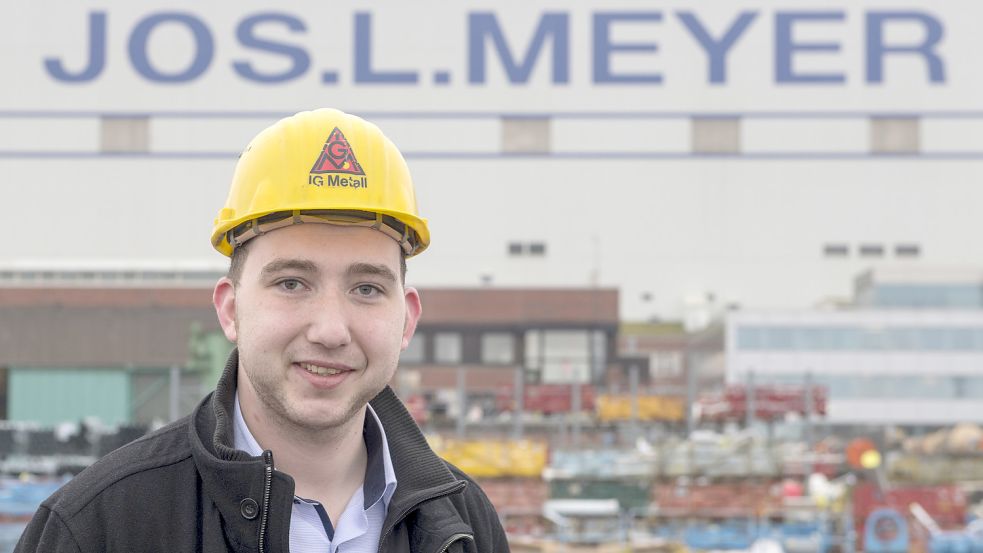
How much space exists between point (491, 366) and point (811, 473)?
1694 centimetres

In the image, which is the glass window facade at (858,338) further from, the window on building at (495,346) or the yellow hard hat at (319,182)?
the yellow hard hat at (319,182)

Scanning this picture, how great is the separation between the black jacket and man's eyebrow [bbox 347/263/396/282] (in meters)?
0.26

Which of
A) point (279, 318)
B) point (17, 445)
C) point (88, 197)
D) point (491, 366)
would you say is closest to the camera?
point (279, 318)

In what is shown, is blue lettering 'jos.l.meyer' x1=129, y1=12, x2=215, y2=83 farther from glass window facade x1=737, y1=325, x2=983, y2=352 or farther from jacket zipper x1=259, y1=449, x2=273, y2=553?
jacket zipper x1=259, y1=449, x2=273, y2=553

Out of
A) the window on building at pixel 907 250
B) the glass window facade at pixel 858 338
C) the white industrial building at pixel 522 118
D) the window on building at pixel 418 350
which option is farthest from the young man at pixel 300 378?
the glass window facade at pixel 858 338

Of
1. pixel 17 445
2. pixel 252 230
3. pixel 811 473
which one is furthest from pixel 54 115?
pixel 252 230

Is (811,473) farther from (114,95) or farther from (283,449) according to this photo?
(114,95)

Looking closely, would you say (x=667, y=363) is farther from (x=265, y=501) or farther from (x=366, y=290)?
(x=265, y=501)

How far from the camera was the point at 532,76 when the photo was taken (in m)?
39.3

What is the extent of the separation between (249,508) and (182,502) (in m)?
0.09

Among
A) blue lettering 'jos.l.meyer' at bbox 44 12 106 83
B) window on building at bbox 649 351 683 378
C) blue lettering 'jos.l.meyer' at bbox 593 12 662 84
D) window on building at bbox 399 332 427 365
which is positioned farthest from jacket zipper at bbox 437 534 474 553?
window on building at bbox 649 351 683 378

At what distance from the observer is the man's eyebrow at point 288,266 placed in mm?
1887

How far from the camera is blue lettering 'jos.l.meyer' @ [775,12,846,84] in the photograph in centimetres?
3925

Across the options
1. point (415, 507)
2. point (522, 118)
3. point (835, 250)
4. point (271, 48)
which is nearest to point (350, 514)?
point (415, 507)
